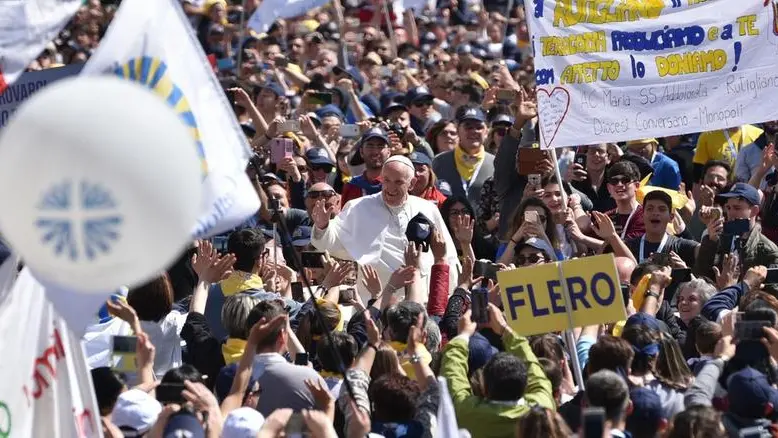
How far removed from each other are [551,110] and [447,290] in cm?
A: 146

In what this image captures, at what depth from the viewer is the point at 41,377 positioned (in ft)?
20.6

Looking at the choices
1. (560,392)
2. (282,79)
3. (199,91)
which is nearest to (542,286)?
(560,392)

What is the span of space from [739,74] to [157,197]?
20.0ft

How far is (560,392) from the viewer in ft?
24.7

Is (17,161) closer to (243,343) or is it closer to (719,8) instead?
(243,343)

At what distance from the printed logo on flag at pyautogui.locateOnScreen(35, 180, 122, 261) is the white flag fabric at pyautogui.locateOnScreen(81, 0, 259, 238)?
1.49 metres

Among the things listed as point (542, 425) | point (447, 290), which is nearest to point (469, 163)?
point (447, 290)

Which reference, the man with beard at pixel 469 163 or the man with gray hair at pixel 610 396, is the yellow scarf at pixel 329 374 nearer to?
the man with gray hair at pixel 610 396

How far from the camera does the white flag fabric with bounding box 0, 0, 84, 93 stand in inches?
301

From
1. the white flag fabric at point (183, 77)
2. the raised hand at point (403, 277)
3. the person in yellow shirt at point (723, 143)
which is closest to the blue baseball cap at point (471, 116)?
the person in yellow shirt at point (723, 143)

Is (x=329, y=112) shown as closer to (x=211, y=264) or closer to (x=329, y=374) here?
(x=211, y=264)

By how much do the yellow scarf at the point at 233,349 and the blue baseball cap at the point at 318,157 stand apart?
17.0 ft

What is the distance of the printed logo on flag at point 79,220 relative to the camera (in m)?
4.84

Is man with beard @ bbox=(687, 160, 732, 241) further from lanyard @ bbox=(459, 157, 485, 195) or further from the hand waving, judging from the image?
the hand waving
